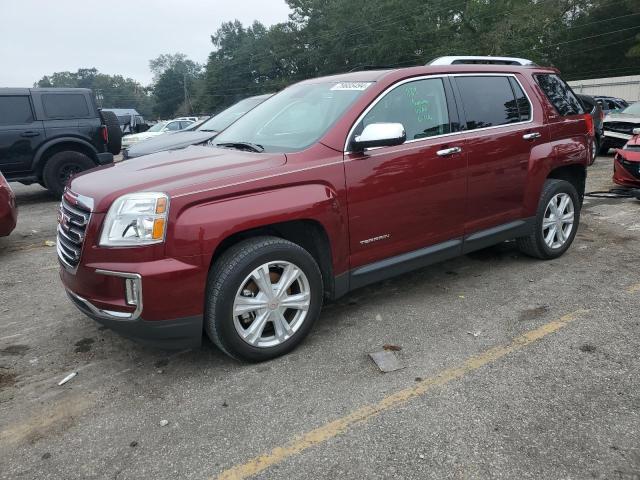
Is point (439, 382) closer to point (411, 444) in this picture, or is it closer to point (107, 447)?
point (411, 444)

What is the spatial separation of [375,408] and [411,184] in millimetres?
1682

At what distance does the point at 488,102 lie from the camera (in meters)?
4.30

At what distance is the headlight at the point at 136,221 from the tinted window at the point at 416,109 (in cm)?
154

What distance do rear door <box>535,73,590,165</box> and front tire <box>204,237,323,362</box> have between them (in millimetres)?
2957

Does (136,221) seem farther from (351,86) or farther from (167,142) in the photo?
(167,142)

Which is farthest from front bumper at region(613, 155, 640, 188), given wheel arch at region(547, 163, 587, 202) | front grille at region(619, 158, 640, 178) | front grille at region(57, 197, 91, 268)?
front grille at region(57, 197, 91, 268)

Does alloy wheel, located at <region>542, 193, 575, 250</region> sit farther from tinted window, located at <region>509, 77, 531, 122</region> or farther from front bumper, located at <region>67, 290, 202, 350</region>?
front bumper, located at <region>67, 290, 202, 350</region>

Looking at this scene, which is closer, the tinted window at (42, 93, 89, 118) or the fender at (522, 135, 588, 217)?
the fender at (522, 135, 588, 217)

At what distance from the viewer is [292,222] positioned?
3.35 meters

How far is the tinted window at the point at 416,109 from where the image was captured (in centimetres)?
365

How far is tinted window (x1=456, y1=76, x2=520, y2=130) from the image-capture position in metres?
4.13


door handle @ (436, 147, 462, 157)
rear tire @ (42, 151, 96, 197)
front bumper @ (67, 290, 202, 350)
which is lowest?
front bumper @ (67, 290, 202, 350)

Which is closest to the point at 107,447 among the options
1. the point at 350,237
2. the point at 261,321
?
the point at 261,321

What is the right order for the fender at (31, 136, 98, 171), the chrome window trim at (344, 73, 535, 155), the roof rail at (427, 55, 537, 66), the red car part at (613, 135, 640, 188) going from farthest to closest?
the fender at (31, 136, 98, 171)
the red car part at (613, 135, 640, 188)
the roof rail at (427, 55, 537, 66)
the chrome window trim at (344, 73, 535, 155)
